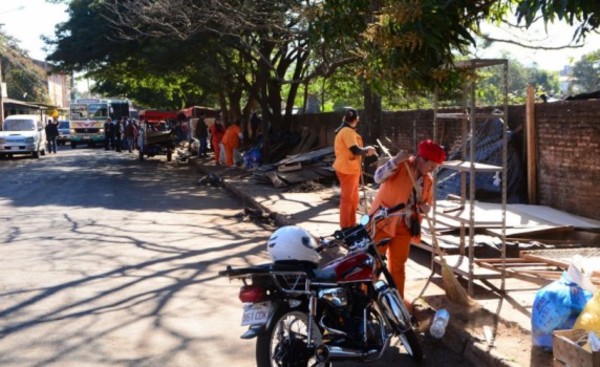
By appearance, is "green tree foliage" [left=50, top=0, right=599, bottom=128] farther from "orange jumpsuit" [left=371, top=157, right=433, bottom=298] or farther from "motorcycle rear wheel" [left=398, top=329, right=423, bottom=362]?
"motorcycle rear wheel" [left=398, top=329, right=423, bottom=362]

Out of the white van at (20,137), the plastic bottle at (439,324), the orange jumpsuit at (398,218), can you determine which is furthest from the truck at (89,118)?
the plastic bottle at (439,324)

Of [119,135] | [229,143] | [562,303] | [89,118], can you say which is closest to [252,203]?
[229,143]

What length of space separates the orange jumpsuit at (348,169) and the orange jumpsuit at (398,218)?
12.2ft

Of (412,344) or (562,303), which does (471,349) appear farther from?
(562,303)

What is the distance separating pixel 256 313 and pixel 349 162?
5469mm

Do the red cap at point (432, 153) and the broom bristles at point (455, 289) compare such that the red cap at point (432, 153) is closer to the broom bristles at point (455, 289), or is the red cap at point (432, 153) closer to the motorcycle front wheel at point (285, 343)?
the broom bristles at point (455, 289)

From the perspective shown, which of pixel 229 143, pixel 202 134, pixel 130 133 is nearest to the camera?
pixel 229 143

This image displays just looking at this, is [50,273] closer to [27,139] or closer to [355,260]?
[355,260]

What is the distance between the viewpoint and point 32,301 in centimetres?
693

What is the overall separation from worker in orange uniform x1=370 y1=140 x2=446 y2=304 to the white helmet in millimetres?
1135

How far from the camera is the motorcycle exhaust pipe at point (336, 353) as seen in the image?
15.0ft

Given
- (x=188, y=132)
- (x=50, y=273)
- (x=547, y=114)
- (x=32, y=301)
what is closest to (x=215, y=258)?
(x=50, y=273)

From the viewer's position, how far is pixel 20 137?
32.2m

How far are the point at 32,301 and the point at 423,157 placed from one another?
4139 millimetres
